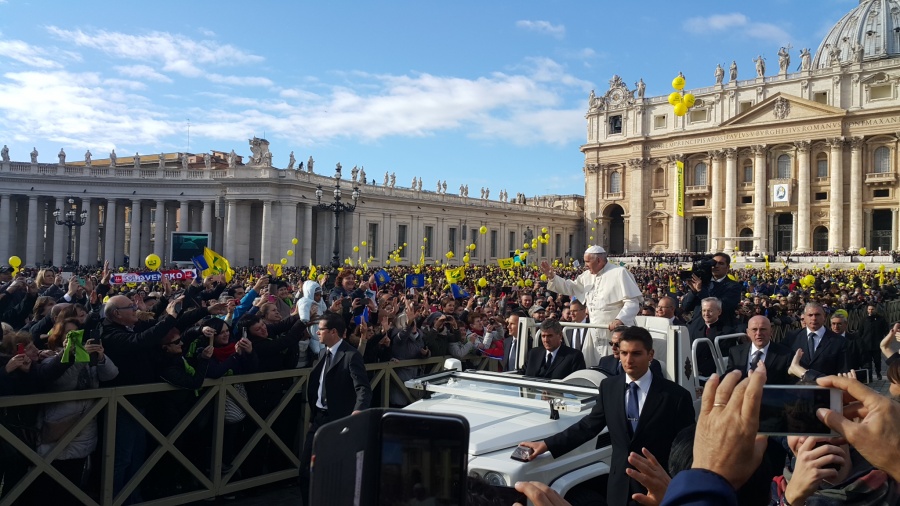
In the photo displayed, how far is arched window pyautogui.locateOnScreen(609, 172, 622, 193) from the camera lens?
248ft

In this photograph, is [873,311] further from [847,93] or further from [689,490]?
[847,93]

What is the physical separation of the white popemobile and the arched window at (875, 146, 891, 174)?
2598 inches

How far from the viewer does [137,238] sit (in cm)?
5091

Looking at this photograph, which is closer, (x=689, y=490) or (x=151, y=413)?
(x=689, y=490)

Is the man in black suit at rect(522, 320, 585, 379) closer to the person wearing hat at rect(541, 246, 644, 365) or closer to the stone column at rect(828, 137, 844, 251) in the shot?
the person wearing hat at rect(541, 246, 644, 365)

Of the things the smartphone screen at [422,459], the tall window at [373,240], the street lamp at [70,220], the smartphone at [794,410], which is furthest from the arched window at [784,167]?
the smartphone screen at [422,459]

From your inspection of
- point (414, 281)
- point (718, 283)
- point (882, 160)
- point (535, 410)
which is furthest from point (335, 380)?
point (882, 160)

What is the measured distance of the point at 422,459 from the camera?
213cm

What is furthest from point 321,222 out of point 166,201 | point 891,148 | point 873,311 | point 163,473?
point 891,148

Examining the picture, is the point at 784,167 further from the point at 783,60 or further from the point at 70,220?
the point at 70,220

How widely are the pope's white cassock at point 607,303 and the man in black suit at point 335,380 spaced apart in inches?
105

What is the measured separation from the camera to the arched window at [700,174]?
69.9m

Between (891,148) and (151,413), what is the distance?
6960cm

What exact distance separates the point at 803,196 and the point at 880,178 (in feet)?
20.8
